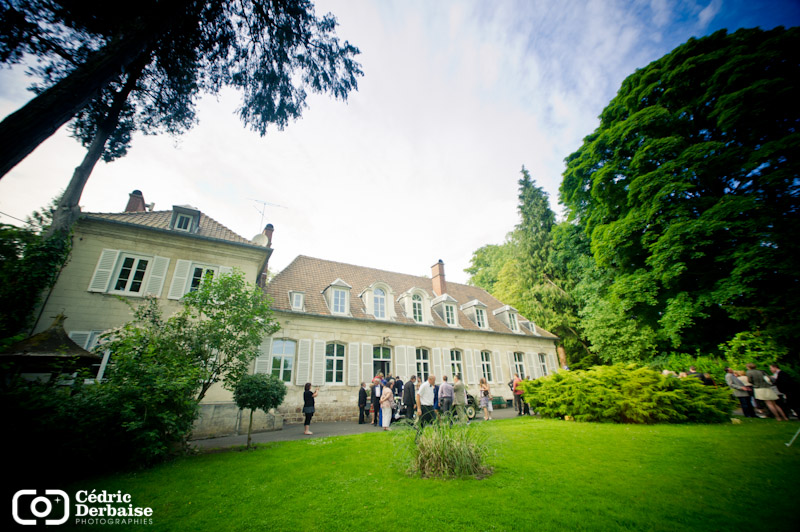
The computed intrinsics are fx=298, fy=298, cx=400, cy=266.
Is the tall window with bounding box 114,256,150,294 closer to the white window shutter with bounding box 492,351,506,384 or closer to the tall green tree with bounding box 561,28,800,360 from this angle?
the white window shutter with bounding box 492,351,506,384

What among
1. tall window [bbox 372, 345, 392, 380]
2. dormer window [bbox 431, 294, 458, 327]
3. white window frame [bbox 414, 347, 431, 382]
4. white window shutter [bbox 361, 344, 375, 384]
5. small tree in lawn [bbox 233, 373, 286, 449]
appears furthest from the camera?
dormer window [bbox 431, 294, 458, 327]

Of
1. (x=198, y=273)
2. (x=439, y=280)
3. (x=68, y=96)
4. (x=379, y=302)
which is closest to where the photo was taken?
(x=68, y=96)

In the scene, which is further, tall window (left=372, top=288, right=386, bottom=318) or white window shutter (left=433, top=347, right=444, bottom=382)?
white window shutter (left=433, top=347, right=444, bottom=382)

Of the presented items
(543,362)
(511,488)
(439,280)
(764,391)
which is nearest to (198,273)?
(511,488)

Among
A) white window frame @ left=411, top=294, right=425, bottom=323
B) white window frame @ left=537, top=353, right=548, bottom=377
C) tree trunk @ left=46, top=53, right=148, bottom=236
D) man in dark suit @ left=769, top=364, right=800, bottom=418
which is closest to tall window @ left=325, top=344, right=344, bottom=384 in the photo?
white window frame @ left=411, top=294, right=425, bottom=323

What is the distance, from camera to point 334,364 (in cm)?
1567

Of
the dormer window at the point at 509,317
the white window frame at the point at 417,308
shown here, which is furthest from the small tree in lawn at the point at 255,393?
the dormer window at the point at 509,317

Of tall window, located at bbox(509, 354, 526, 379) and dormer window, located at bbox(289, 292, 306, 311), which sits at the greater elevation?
dormer window, located at bbox(289, 292, 306, 311)

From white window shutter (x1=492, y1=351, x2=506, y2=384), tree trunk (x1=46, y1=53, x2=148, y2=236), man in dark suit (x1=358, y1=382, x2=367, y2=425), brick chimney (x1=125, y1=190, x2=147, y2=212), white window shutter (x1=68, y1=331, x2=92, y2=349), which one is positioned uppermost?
brick chimney (x1=125, y1=190, x2=147, y2=212)

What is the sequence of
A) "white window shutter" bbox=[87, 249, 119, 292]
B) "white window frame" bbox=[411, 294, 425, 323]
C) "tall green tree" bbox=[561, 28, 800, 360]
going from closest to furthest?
"tall green tree" bbox=[561, 28, 800, 360] < "white window shutter" bbox=[87, 249, 119, 292] < "white window frame" bbox=[411, 294, 425, 323]

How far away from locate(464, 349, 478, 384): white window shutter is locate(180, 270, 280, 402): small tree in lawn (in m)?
14.0

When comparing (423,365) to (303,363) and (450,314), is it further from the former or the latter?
(303,363)

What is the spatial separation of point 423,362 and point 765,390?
542 inches

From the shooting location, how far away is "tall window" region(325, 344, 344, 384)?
15.4 meters
